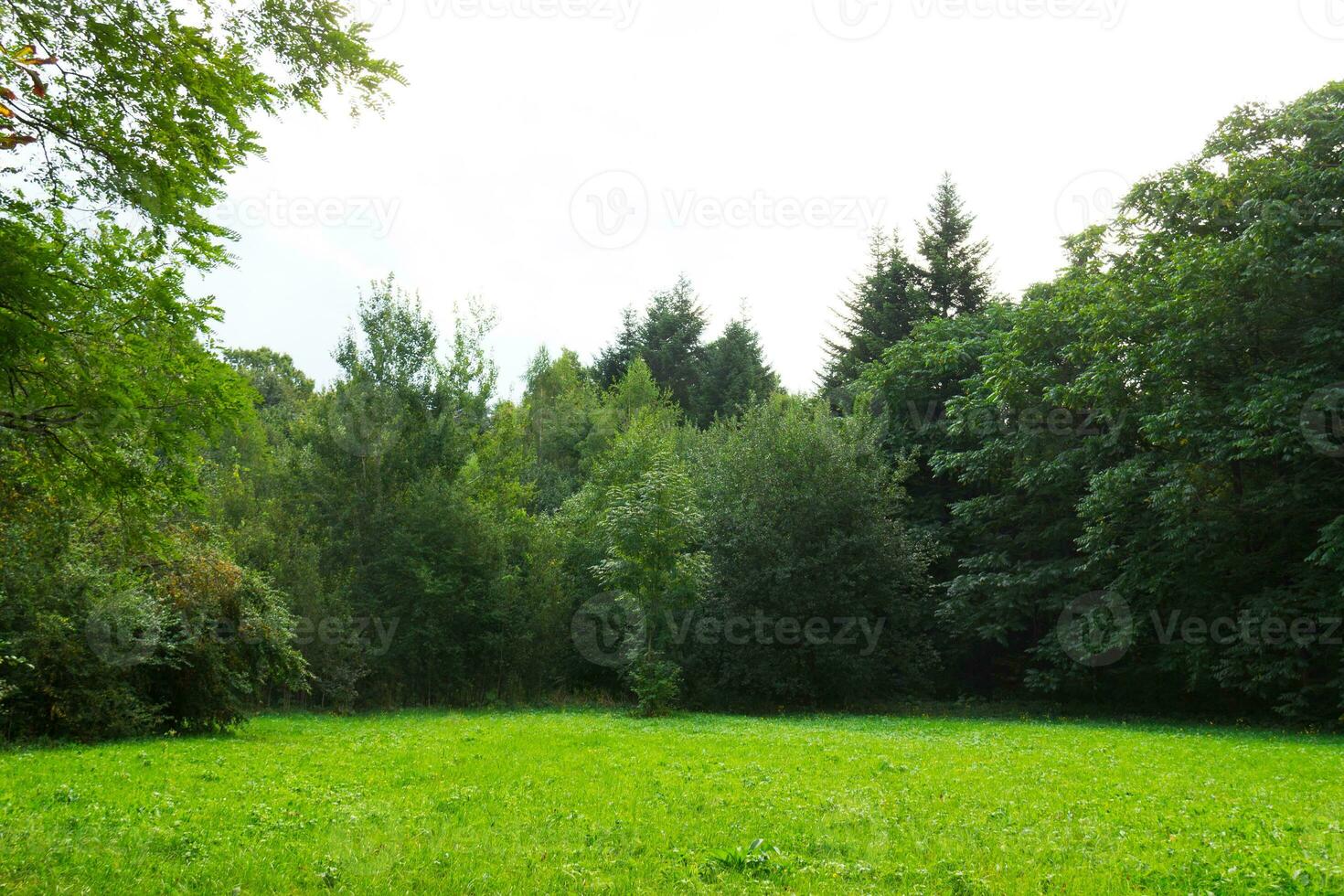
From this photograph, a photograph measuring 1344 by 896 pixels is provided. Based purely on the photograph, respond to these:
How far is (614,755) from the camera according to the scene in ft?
41.3

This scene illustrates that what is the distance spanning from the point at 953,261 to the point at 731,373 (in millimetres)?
13939

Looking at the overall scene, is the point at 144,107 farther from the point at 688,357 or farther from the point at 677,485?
the point at 688,357

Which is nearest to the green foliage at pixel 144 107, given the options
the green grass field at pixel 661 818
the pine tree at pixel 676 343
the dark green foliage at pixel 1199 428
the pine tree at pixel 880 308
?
the green grass field at pixel 661 818

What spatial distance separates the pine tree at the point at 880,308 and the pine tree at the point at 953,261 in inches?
27.8

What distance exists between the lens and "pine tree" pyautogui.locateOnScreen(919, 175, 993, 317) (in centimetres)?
3481

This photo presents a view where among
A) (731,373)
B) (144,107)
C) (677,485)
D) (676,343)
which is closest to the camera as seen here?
(144,107)

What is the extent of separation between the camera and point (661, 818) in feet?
26.1

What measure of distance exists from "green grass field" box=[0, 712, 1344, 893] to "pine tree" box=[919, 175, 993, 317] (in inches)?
933

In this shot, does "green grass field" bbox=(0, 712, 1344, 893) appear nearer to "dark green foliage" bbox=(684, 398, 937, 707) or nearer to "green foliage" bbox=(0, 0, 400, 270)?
"green foliage" bbox=(0, 0, 400, 270)

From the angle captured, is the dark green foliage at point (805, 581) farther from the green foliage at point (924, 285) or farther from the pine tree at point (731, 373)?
the pine tree at point (731, 373)

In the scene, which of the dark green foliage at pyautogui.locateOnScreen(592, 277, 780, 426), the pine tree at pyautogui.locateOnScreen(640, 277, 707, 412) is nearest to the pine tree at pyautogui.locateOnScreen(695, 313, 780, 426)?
the dark green foliage at pyautogui.locateOnScreen(592, 277, 780, 426)

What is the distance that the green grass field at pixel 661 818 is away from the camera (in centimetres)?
611

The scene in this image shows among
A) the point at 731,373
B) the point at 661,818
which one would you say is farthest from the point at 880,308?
the point at 661,818

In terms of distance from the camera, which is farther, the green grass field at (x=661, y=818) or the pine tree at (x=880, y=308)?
the pine tree at (x=880, y=308)
